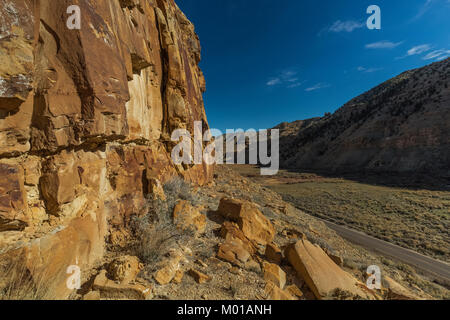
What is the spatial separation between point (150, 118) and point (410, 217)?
2261cm

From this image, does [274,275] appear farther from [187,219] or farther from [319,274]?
[187,219]

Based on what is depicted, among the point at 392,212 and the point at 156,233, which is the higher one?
the point at 156,233

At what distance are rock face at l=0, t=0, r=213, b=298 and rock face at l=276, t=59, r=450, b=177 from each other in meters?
43.5

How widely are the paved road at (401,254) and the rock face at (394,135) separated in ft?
91.4

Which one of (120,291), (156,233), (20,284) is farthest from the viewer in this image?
(156,233)

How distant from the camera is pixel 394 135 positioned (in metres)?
39.1

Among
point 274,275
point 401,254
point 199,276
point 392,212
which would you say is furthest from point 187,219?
point 392,212

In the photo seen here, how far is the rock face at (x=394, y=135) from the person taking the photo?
110ft

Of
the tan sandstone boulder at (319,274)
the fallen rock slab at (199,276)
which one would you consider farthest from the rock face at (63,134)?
the tan sandstone boulder at (319,274)

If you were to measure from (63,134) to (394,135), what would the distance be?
2047 inches

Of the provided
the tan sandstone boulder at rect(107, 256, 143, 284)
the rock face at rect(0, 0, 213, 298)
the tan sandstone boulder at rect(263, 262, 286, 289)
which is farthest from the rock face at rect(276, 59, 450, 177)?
the rock face at rect(0, 0, 213, 298)

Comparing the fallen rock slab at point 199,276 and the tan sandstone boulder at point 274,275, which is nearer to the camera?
the fallen rock slab at point 199,276

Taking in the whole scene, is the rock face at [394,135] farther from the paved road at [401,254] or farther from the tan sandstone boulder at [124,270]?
the tan sandstone boulder at [124,270]

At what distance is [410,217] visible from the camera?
1692 centimetres
